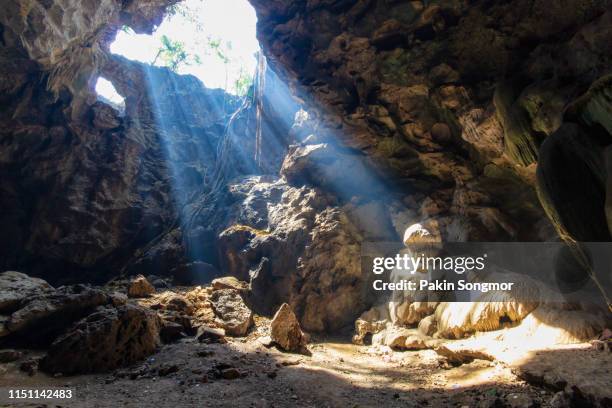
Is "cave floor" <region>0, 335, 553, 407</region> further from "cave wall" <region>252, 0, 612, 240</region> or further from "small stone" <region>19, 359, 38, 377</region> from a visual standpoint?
"cave wall" <region>252, 0, 612, 240</region>

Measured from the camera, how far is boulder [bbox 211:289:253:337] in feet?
35.1

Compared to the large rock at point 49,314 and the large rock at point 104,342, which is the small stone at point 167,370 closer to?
the large rock at point 104,342

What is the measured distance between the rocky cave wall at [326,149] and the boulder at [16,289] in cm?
695

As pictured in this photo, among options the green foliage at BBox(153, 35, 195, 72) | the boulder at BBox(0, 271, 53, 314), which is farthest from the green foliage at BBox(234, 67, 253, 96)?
the boulder at BBox(0, 271, 53, 314)

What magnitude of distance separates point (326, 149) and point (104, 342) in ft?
37.1

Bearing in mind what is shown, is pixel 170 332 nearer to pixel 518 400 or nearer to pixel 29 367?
pixel 29 367

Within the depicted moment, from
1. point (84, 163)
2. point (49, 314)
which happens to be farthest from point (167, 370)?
point (84, 163)

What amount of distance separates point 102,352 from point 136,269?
37.2 ft

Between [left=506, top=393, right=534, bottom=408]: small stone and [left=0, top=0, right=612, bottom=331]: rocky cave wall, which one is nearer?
[left=506, top=393, right=534, bottom=408]: small stone

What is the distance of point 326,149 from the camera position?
15883 mm

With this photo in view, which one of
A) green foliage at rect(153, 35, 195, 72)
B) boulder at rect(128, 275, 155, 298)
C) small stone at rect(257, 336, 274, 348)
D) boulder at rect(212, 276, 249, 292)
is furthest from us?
green foliage at rect(153, 35, 195, 72)

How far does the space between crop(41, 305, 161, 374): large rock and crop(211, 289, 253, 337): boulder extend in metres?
2.70

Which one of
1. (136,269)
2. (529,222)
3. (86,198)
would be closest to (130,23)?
(86,198)

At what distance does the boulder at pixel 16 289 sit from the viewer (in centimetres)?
811
